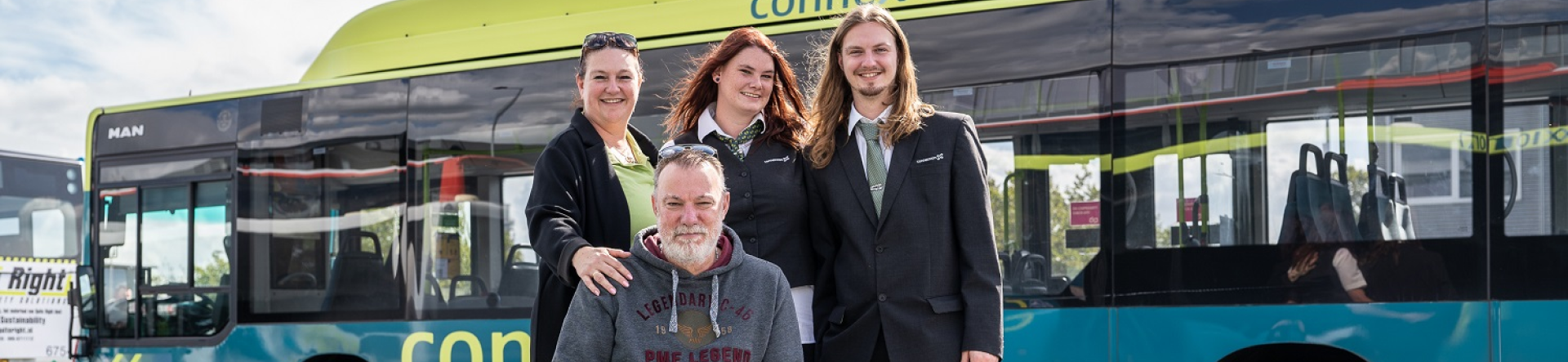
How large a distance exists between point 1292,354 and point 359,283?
488 centimetres

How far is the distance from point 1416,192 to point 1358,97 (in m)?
Result: 0.43

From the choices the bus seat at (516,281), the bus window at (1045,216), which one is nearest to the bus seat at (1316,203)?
the bus window at (1045,216)

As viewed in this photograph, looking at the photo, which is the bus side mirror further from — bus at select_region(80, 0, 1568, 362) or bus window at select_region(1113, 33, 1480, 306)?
bus window at select_region(1113, 33, 1480, 306)

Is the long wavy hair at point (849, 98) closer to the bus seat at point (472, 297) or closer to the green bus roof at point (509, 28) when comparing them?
the green bus roof at point (509, 28)

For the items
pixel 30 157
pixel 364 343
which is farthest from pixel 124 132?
pixel 30 157

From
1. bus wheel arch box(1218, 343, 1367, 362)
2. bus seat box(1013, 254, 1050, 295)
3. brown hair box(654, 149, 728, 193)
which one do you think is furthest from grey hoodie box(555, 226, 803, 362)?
bus wheel arch box(1218, 343, 1367, 362)

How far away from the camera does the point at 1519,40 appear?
5.14 m

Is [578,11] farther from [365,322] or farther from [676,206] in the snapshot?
[676,206]

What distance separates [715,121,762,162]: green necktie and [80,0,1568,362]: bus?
7.97 ft

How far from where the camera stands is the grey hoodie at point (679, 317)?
2977 mm

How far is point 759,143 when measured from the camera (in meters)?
3.61

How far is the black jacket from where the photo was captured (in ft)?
11.5

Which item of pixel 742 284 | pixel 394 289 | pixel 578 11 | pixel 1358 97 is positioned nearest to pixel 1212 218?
pixel 1358 97

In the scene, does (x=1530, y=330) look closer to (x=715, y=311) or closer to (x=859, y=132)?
(x=859, y=132)
